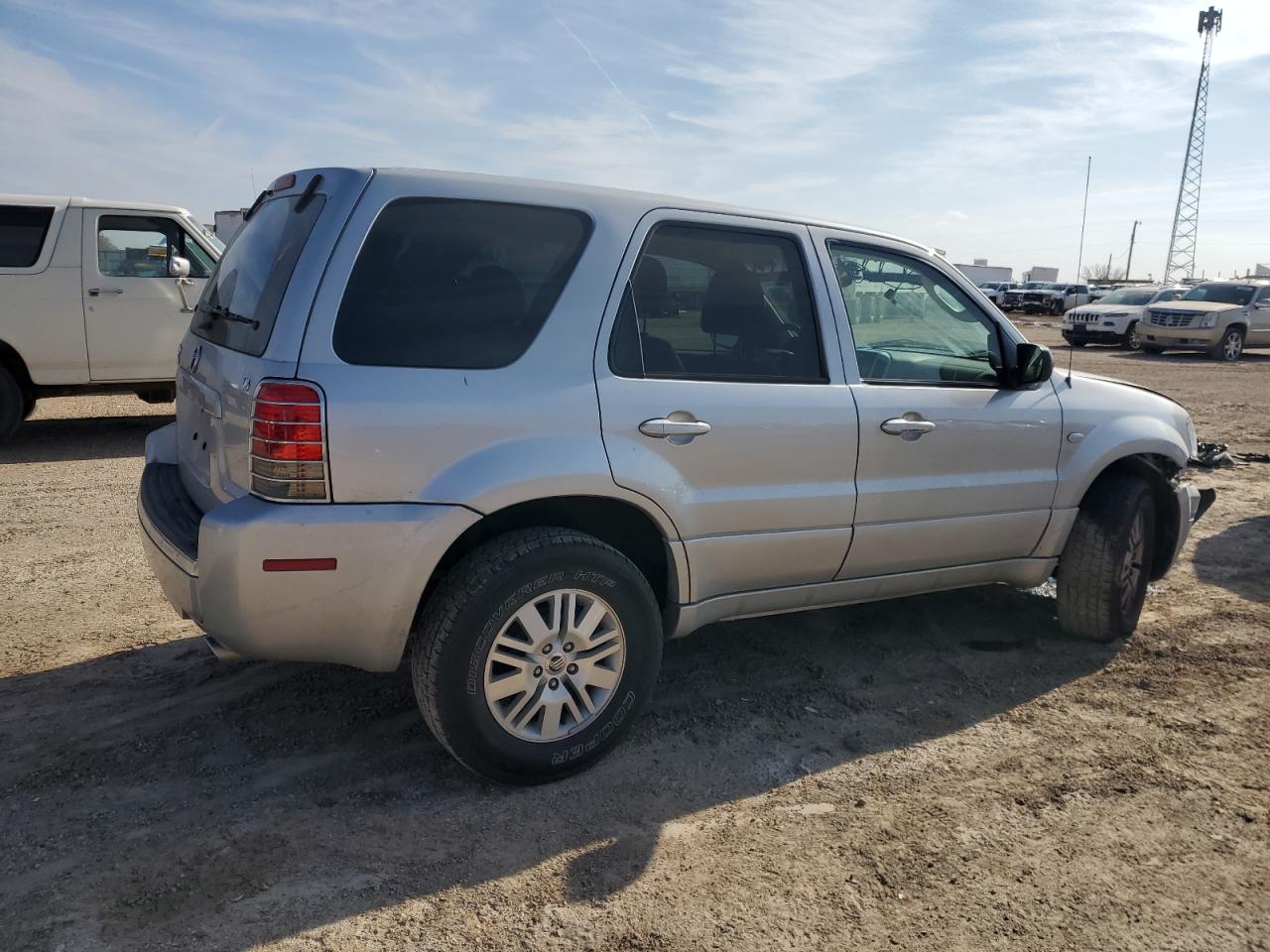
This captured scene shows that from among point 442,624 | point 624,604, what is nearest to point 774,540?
point 624,604

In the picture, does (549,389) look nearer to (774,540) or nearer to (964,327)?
(774,540)

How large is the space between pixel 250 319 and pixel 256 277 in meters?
0.22

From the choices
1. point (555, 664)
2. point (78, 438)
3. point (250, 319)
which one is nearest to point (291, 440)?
point (250, 319)

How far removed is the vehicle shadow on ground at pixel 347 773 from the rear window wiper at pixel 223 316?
1442mm

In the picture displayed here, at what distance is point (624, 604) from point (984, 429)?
1.82m

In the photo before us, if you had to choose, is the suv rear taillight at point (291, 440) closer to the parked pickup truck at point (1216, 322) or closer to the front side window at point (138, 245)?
the front side window at point (138, 245)

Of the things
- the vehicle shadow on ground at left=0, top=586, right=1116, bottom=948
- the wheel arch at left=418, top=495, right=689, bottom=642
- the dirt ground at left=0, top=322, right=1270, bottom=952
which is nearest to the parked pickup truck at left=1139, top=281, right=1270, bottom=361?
the dirt ground at left=0, top=322, right=1270, bottom=952

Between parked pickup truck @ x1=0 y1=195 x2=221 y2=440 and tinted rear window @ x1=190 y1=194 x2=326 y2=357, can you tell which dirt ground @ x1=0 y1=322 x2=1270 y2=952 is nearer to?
tinted rear window @ x1=190 y1=194 x2=326 y2=357

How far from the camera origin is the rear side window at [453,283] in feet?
9.86

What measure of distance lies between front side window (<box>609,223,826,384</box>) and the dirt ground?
1.37m

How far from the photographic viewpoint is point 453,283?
3135 mm

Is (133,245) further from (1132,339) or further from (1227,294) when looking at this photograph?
(1227,294)

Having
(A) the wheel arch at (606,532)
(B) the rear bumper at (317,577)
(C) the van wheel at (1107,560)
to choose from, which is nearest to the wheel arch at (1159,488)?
(C) the van wheel at (1107,560)

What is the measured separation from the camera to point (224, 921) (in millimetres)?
2596
